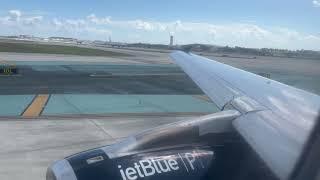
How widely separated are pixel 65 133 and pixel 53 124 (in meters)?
1.22

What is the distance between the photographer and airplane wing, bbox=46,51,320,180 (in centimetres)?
324

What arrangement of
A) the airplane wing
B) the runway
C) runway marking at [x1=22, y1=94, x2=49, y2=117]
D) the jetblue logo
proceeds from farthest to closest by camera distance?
runway marking at [x1=22, y1=94, x2=49, y2=117] → the runway → the jetblue logo → the airplane wing

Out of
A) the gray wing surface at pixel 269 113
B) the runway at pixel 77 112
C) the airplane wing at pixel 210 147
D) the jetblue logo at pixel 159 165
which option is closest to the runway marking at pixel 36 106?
the runway at pixel 77 112

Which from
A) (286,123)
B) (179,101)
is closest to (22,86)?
(179,101)

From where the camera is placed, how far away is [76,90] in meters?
20.7

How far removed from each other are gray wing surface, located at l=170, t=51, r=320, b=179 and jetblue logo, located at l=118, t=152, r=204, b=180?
487 mm

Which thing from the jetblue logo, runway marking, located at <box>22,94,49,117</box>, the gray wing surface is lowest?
runway marking, located at <box>22,94,49,117</box>

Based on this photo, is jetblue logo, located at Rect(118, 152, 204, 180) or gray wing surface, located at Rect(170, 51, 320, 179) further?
jetblue logo, located at Rect(118, 152, 204, 180)

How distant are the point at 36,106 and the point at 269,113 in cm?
1293

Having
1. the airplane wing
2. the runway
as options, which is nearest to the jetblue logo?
the airplane wing

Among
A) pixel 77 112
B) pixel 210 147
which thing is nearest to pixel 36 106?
pixel 77 112

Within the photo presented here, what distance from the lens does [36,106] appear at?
1565 cm

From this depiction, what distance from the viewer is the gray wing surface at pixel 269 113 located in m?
2.69

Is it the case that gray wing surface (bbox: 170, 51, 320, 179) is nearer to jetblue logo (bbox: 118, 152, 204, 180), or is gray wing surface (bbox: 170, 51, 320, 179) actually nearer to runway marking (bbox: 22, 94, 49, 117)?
jetblue logo (bbox: 118, 152, 204, 180)
